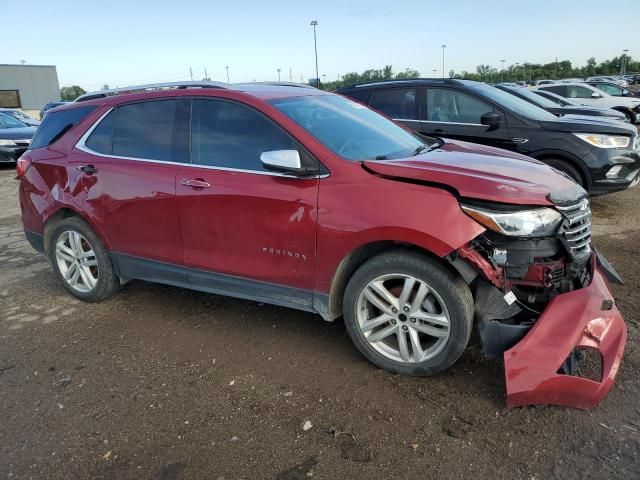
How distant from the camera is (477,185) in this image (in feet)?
9.46

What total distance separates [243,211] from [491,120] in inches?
164

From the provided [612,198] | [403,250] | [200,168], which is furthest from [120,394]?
[612,198]

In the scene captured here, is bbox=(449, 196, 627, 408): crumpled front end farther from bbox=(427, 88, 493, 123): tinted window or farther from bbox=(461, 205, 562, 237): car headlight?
bbox=(427, 88, 493, 123): tinted window

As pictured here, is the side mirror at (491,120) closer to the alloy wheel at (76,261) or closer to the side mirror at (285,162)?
the side mirror at (285,162)

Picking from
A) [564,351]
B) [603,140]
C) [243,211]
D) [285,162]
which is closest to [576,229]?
[564,351]

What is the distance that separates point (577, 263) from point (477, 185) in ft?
2.57

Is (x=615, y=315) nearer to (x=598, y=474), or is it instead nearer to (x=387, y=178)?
(x=598, y=474)

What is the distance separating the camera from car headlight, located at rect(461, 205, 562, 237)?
283cm

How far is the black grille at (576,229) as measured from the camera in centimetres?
295

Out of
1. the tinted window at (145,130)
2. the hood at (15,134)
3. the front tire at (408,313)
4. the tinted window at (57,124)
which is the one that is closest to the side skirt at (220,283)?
the front tire at (408,313)

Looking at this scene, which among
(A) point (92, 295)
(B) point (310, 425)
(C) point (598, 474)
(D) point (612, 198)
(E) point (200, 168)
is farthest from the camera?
(D) point (612, 198)

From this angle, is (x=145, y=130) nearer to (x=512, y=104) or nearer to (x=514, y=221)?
(x=514, y=221)

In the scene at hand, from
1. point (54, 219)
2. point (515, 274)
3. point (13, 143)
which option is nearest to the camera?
point (515, 274)

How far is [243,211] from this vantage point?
348 centimetres
